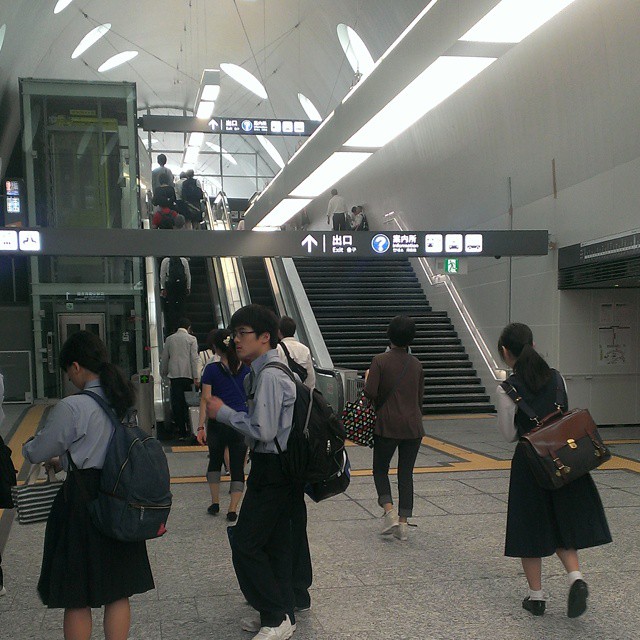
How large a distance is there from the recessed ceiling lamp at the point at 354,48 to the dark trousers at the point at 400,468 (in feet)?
47.9

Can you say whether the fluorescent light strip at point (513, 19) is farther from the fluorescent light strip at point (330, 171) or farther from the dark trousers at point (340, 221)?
the dark trousers at point (340, 221)

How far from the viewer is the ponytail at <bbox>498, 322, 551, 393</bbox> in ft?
12.7

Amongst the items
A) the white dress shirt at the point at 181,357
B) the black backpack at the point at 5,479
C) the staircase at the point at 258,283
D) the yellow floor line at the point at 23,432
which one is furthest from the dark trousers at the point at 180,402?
the black backpack at the point at 5,479

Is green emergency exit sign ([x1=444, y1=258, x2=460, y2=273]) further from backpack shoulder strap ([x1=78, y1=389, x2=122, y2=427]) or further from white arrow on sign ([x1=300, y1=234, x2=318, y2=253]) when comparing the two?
backpack shoulder strap ([x1=78, y1=389, x2=122, y2=427])

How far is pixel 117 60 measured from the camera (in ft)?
81.2

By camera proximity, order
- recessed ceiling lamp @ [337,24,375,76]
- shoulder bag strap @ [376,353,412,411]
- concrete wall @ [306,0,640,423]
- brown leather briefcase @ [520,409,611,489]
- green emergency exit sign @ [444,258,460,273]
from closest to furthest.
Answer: brown leather briefcase @ [520,409,611,489] → shoulder bag strap @ [376,353,412,411] → concrete wall @ [306,0,640,423] → green emergency exit sign @ [444,258,460,273] → recessed ceiling lamp @ [337,24,375,76]

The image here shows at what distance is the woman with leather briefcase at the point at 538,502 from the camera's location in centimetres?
375

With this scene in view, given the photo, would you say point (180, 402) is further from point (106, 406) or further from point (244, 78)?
point (244, 78)

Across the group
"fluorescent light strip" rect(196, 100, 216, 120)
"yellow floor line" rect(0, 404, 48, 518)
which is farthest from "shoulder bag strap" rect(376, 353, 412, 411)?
"fluorescent light strip" rect(196, 100, 216, 120)

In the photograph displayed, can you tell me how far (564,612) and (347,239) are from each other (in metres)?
7.43

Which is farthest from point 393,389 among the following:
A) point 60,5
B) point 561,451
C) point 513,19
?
point 60,5

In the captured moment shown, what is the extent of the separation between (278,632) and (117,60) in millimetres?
24127

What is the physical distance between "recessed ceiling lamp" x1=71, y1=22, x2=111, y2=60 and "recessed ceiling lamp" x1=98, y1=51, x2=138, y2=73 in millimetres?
2224

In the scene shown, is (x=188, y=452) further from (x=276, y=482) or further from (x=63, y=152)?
(x=63, y=152)
